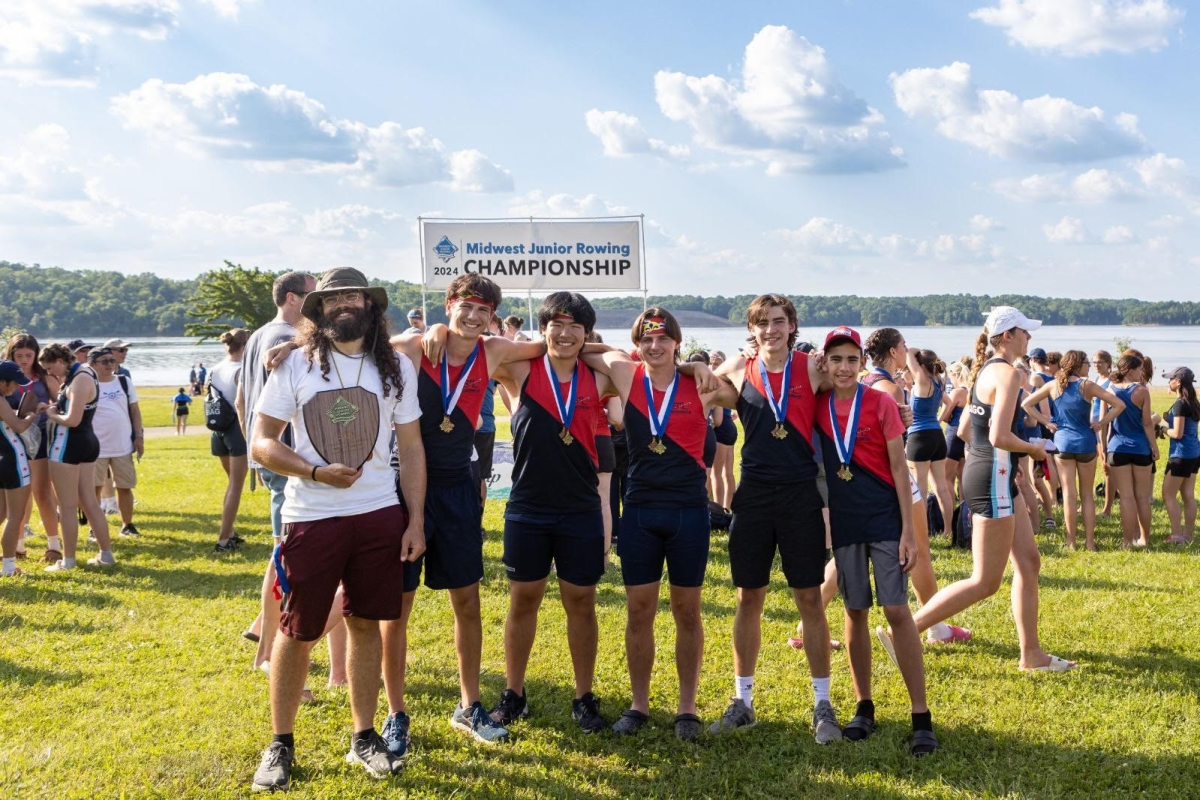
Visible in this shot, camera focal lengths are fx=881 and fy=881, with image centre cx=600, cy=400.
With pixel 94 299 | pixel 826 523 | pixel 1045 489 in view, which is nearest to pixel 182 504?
pixel 826 523

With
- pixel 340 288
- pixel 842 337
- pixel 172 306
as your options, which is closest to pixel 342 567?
pixel 340 288

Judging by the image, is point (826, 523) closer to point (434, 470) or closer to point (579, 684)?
point (579, 684)

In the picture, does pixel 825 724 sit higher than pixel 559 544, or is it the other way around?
pixel 559 544

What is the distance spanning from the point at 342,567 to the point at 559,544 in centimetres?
103

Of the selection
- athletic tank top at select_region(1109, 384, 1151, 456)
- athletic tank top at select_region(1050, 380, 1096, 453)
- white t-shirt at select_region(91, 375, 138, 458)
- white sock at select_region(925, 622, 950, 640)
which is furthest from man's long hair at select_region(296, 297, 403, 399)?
athletic tank top at select_region(1109, 384, 1151, 456)

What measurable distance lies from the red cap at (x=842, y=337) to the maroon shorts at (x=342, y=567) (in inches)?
82.2

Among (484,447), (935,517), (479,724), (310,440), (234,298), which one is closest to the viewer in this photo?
(310,440)

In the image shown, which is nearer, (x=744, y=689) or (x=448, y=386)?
(x=448, y=386)

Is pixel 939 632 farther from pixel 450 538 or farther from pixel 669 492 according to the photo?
pixel 450 538

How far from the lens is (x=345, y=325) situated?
3.64 metres

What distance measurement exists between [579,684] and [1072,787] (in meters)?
2.22

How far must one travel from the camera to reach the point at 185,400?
22422mm

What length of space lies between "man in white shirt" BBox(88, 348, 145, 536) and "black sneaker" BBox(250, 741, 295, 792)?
20.5ft

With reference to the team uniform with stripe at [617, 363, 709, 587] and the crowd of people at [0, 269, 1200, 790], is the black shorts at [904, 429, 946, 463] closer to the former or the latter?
the crowd of people at [0, 269, 1200, 790]
